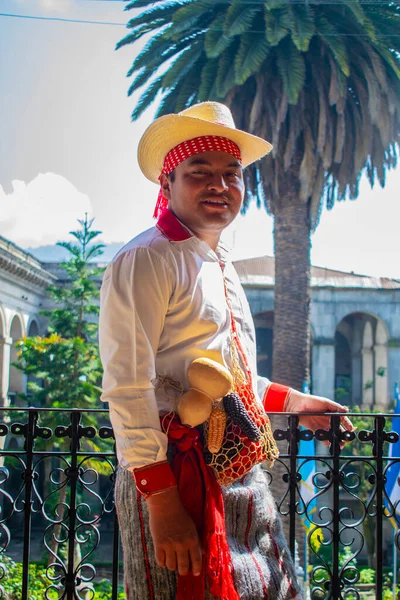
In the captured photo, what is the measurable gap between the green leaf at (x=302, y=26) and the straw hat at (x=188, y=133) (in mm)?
10680

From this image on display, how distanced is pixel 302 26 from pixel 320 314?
60.5 feet

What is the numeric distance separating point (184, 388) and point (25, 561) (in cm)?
165

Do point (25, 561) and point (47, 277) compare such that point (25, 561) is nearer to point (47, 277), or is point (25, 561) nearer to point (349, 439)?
point (349, 439)

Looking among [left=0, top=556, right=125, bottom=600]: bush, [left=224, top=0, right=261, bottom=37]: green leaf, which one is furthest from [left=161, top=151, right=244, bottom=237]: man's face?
[left=224, top=0, right=261, bottom=37]: green leaf

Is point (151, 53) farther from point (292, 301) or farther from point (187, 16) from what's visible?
point (292, 301)

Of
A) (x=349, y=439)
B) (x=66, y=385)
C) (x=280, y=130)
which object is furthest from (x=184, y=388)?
(x=66, y=385)

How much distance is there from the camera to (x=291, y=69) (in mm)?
13094

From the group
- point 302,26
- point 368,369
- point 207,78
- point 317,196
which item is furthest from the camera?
point 368,369

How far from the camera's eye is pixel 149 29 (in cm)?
1415

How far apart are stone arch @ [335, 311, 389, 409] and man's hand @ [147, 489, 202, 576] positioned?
29.3 metres

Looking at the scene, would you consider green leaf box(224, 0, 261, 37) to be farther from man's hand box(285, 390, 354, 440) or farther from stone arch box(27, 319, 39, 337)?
stone arch box(27, 319, 39, 337)

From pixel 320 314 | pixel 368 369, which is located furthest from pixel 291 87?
pixel 368 369

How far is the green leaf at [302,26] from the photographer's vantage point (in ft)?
40.1

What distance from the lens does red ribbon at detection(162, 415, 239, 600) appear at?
5.82 feet
